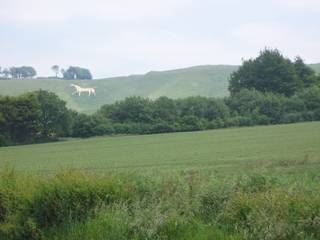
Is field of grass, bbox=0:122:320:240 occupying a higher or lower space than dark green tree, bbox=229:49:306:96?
lower

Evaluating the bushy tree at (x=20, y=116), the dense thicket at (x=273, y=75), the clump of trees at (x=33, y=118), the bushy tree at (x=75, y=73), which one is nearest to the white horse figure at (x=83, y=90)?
the bushy tree at (x=75, y=73)

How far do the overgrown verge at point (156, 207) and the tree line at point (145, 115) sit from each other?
51349 mm

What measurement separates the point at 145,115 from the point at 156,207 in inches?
2416

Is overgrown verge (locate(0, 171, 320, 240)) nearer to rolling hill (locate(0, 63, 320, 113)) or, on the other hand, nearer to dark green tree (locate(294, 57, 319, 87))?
dark green tree (locate(294, 57, 319, 87))

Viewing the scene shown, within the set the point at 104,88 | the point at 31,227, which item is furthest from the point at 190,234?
the point at 104,88

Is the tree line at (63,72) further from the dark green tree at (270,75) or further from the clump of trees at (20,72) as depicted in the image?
Result: the dark green tree at (270,75)

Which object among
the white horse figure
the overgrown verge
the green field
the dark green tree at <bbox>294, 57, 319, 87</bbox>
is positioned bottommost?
the green field

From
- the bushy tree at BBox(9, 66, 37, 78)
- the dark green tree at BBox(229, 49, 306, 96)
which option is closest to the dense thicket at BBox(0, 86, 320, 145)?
the dark green tree at BBox(229, 49, 306, 96)

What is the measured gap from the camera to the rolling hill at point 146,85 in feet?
429

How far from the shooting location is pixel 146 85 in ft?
476

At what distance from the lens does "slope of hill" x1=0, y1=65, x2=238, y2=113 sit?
131 metres

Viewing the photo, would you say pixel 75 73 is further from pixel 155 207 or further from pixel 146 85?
pixel 155 207

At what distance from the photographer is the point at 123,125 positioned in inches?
2741

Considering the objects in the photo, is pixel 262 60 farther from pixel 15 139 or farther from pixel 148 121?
pixel 15 139
